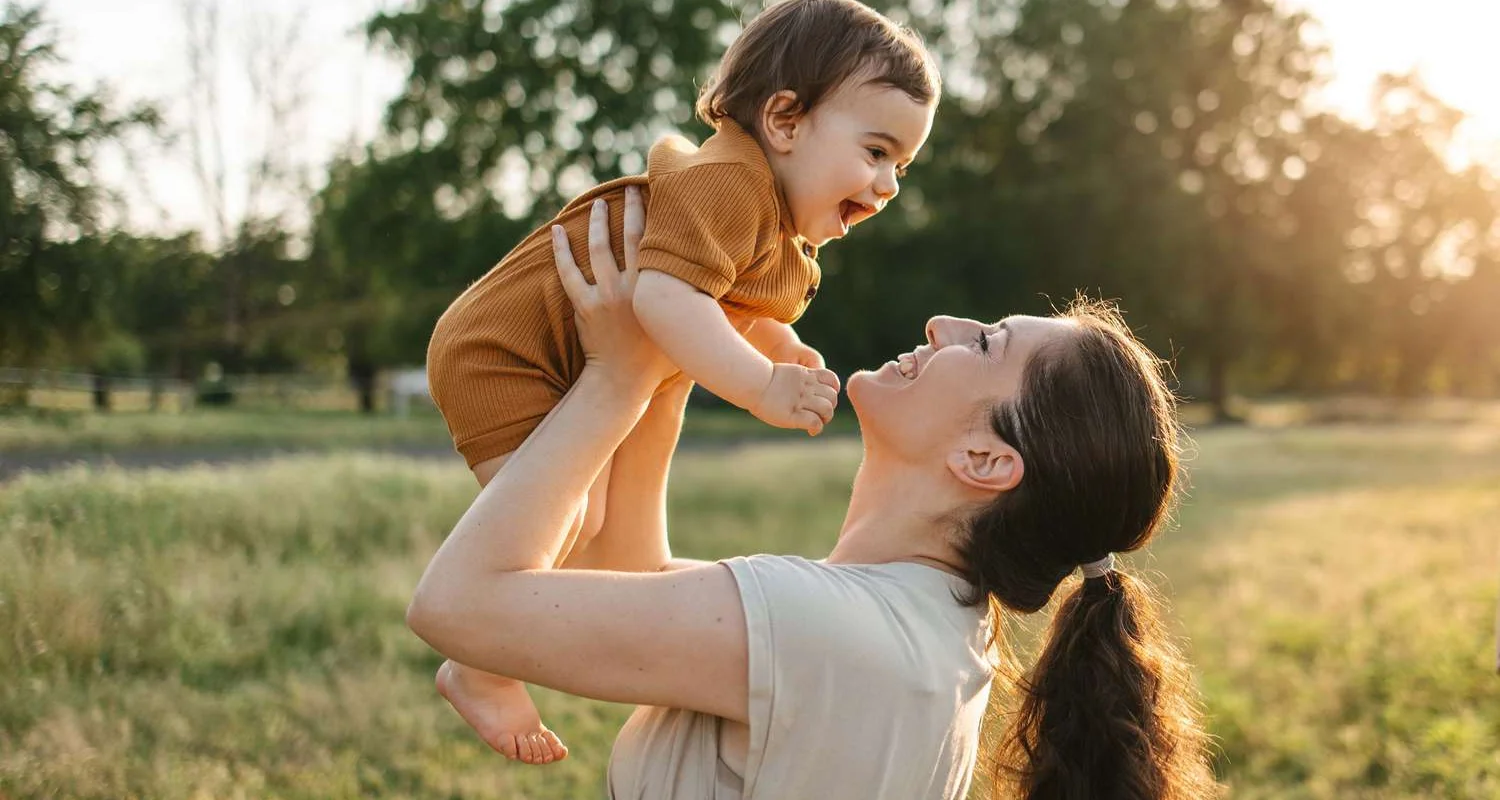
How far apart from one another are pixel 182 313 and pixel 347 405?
5.28 m

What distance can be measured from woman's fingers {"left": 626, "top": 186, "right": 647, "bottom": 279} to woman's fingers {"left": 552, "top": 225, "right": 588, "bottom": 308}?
3.5 inches

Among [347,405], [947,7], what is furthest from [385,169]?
[947,7]

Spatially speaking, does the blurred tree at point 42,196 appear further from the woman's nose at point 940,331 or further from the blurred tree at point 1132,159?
the blurred tree at point 1132,159

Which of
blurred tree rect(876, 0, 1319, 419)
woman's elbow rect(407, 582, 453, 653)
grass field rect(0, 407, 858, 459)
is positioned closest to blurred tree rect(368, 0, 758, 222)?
grass field rect(0, 407, 858, 459)

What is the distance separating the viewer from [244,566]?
6.97 meters

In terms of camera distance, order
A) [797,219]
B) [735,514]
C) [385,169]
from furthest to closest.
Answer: [385,169], [735,514], [797,219]

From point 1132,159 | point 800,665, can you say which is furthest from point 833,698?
point 1132,159

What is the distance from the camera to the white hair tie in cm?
228

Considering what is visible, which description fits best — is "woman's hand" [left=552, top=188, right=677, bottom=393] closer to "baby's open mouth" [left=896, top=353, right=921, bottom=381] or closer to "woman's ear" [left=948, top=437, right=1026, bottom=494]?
"baby's open mouth" [left=896, top=353, right=921, bottom=381]

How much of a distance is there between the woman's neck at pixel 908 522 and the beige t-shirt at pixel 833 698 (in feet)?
0.31

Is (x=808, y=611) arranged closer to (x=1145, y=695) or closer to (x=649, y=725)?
(x=649, y=725)

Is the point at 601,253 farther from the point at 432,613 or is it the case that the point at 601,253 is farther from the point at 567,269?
the point at 432,613

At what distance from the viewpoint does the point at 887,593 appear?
6.48 feet

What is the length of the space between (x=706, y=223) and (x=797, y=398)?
35cm
